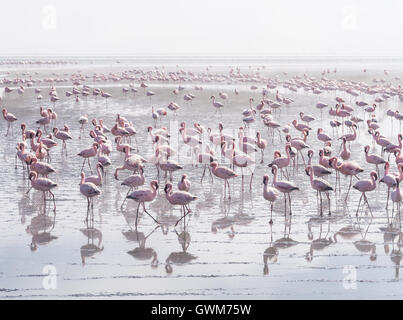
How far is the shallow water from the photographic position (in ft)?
27.1

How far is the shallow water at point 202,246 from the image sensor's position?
8250 millimetres

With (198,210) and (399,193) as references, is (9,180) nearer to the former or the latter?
(198,210)

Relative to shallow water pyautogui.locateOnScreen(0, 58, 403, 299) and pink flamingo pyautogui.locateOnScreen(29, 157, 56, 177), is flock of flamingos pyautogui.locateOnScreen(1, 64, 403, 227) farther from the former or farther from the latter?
shallow water pyautogui.locateOnScreen(0, 58, 403, 299)

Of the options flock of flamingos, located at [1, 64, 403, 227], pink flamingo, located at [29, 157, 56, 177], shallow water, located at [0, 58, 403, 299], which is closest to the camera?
shallow water, located at [0, 58, 403, 299]

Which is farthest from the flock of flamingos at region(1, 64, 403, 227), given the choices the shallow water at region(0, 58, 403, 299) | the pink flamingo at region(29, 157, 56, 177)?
the shallow water at region(0, 58, 403, 299)

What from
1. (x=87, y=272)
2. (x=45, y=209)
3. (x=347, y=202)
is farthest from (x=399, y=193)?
(x=45, y=209)

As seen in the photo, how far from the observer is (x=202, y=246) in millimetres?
10016

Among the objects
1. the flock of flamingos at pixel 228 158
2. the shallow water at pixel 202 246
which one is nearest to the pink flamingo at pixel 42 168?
the flock of flamingos at pixel 228 158

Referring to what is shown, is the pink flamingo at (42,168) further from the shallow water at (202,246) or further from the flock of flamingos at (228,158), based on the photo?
the shallow water at (202,246)

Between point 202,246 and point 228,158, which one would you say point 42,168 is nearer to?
point 228,158

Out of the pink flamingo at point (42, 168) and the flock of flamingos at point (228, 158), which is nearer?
the flock of flamingos at point (228, 158)

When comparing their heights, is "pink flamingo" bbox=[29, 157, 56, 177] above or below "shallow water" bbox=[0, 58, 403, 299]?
above

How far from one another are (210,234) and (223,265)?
5.35ft

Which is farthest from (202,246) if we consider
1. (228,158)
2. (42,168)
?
(228,158)
